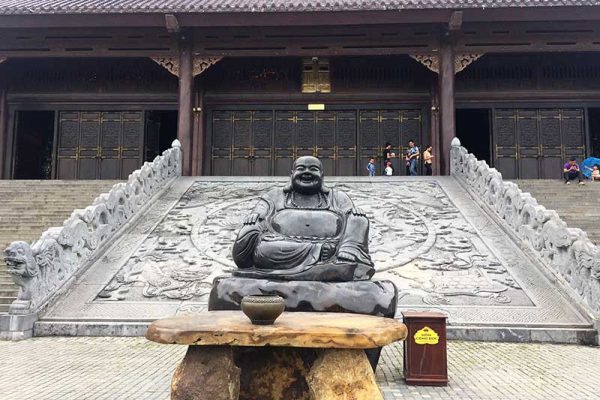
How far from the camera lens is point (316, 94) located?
1551 centimetres

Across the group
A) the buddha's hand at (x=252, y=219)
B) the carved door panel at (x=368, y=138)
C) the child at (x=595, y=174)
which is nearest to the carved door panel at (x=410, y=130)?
the carved door panel at (x=368, y=138)

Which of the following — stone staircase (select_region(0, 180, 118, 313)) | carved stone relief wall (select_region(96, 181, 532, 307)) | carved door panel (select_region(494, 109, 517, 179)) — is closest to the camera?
carved stone relief wall (select_region(96, 181, 532, 307))

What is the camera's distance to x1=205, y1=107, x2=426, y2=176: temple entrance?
15430 mm

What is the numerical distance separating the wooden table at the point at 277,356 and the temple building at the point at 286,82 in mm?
10393

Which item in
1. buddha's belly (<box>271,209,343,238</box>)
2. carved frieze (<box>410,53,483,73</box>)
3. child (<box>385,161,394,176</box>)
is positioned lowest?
buddha's belly (<box>271,209,343,238</box>)

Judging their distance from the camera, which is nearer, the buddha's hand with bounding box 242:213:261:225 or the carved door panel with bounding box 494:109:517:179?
the buddha's hand with bounding box 242:213:261:225

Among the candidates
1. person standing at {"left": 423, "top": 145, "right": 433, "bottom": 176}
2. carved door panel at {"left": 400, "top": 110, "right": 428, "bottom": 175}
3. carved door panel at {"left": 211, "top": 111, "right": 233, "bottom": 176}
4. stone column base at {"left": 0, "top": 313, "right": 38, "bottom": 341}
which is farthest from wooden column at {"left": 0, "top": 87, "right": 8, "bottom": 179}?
person standing at {"left": 423, "top": 145, "right": 433, "bottom": 176}

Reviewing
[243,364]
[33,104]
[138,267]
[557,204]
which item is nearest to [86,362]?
[243,364]

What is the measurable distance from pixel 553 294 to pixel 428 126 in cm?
907

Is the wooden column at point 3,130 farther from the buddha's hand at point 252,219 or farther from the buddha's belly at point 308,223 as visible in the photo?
the buddha's belly at point 308,223

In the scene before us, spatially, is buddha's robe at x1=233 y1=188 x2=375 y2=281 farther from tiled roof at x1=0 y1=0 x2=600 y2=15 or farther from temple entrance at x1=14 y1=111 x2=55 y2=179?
temple entrance at x1=14 y1=111 x2=55 y2=179

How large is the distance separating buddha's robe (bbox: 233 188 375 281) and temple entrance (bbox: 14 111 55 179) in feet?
45.7

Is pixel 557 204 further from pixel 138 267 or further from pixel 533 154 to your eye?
pixel 138 267

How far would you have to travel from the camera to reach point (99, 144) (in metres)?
15.9
